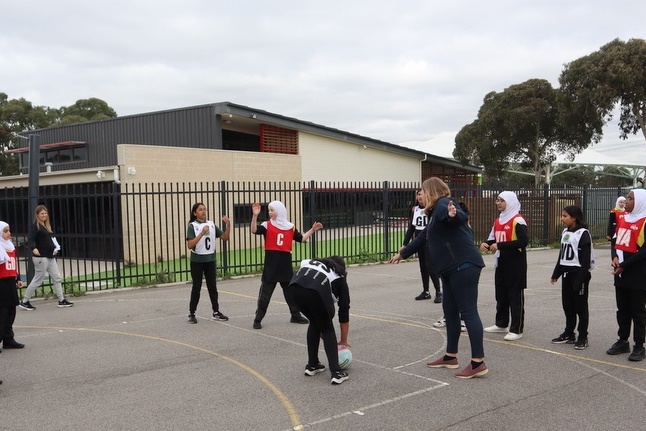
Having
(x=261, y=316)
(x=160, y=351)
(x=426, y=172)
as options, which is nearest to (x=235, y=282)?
(x=261, y=316)

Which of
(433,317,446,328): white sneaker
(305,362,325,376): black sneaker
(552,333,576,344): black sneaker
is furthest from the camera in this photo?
(433,317,446,328): white sneaker

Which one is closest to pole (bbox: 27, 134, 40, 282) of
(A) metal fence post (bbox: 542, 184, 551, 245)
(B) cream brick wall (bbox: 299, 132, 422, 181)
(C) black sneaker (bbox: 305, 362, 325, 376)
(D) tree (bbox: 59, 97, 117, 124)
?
(C) black sneaker (bbox: 305, 362, 325, 376)

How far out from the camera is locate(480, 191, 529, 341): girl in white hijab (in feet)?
22.5

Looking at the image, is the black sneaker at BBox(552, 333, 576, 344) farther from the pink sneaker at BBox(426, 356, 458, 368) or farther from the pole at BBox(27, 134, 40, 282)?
the pole at BBox(27, 134, 40, 282)

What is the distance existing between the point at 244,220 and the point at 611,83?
2228 centimetres

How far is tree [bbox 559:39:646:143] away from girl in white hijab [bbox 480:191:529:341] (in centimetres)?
2466

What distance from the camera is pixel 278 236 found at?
7.96 m

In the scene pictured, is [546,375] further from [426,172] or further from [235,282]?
[426,172]

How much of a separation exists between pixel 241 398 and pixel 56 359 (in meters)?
2.81

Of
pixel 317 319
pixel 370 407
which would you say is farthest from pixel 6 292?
pixel 370 407

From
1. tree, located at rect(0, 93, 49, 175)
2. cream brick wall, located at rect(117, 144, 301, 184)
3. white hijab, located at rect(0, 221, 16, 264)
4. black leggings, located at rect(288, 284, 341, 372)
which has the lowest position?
black leggings, located at rect(288, 284, 341, 372)

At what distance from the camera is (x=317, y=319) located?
5.43 m

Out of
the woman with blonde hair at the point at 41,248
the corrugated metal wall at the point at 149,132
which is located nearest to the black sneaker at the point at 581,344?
the woman with blonde hair at the point at 41,248

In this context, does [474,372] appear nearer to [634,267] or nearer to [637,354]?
[637,354]
